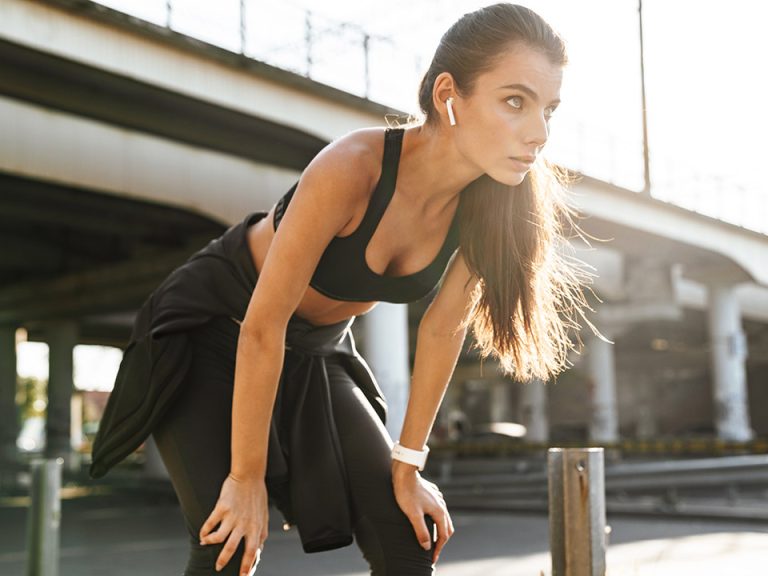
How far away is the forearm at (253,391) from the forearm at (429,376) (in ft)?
1.81

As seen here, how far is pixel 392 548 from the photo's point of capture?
2574 millimetres

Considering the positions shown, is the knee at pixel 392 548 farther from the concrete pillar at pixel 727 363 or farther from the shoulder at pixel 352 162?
the concrete pillar at pixel 727 363

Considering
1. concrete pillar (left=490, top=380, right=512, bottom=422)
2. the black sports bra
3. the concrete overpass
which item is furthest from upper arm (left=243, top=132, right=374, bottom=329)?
concrete pillar (left=490, top=380, right=512, bottom=422)

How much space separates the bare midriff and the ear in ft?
1.85

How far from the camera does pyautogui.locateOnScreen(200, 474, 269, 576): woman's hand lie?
2.37 m

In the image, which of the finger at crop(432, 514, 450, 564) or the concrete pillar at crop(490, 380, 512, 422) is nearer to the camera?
the finger at crop(432, 514, 450, 564)

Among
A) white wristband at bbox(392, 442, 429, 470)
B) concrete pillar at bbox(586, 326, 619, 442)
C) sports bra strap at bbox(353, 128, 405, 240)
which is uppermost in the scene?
sports bra strap at bbox(353, 128, 405, 240)

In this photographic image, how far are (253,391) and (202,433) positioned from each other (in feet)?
0.90

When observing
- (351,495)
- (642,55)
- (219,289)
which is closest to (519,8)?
(219,289)

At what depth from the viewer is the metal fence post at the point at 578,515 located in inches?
129

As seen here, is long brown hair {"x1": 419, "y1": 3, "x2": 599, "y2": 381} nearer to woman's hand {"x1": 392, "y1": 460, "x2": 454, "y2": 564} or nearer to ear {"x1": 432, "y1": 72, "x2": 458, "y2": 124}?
ear {"x1": 432, "y1": 72, "x2": 458, "y2": 124}

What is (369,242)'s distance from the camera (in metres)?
2.53

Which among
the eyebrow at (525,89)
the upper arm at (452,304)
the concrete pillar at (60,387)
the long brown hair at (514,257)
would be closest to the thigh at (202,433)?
the upper arm at (452,304)

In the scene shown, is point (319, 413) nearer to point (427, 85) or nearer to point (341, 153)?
point (341, 153)
